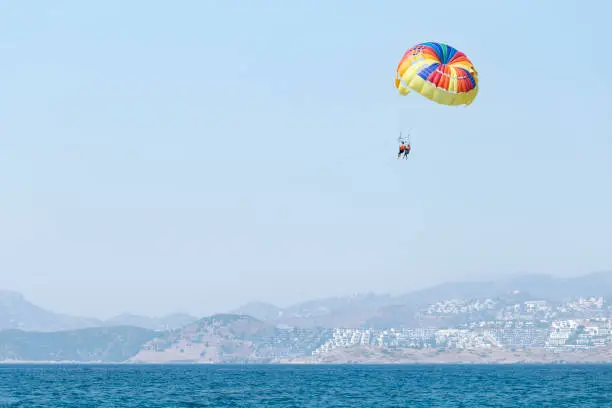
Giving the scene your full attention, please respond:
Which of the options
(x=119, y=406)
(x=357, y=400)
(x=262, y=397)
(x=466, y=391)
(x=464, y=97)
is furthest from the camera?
(x=466, y=391)

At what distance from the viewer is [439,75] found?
104m

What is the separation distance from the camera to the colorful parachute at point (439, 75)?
342 ft

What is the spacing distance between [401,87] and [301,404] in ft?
155

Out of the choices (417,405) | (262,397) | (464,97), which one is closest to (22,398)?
(262,397)

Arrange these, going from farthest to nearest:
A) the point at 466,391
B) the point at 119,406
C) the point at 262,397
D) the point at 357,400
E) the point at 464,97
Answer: the point at 466,391, the point at 262,397, the point at 357,400, the point at 119,406, the point at 464,97

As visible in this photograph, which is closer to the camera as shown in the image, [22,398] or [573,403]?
[573,403]

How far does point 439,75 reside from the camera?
343 ft

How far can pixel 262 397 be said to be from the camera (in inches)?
5940

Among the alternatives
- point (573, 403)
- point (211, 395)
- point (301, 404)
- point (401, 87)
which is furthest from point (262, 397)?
point (401, 87)

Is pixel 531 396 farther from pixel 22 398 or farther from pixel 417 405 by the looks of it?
pixel 22 398

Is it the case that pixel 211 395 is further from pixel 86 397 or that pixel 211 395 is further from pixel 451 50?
pixel 451 50

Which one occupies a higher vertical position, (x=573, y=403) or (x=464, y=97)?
(x=464, y=97)

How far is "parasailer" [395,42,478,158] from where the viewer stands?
4102 inches

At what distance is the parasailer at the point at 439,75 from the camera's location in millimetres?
104188
